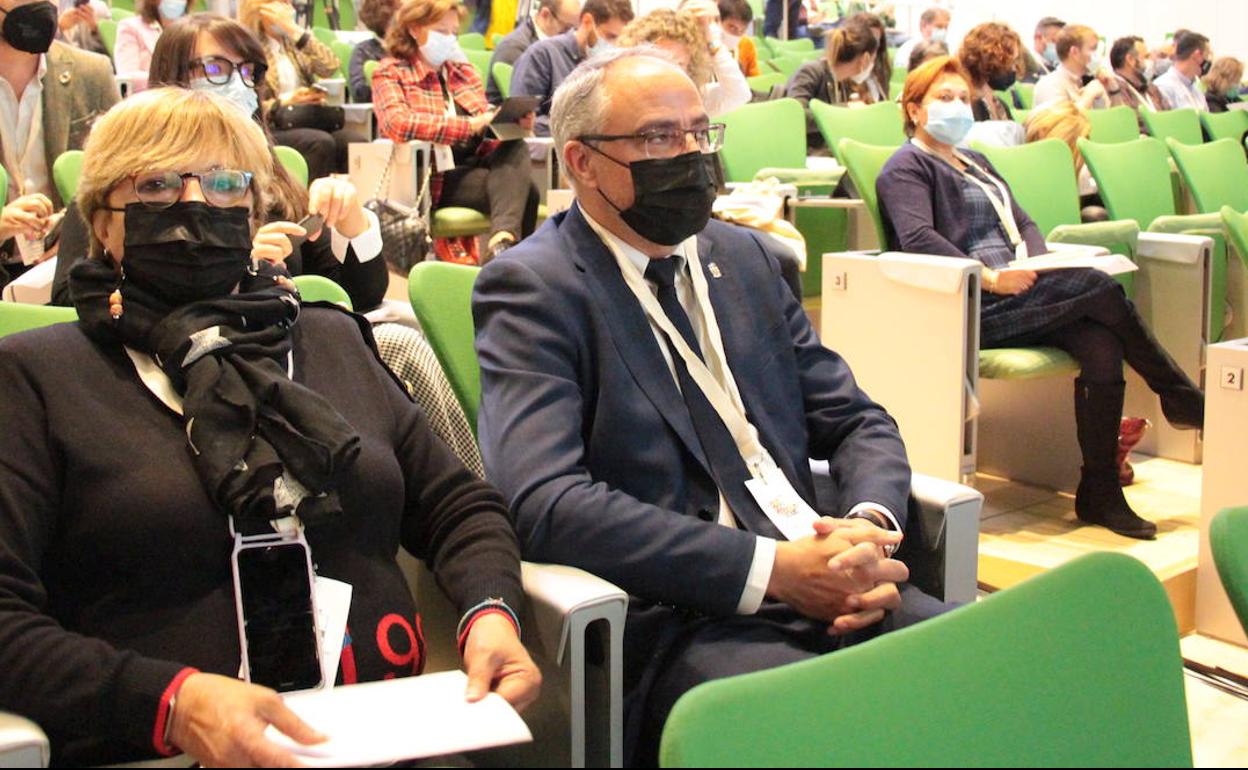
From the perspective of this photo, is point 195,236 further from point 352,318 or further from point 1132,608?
point 1132,608

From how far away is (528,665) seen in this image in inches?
59.7

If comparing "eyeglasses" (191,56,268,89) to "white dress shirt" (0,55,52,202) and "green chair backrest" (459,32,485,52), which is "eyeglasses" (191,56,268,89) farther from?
"green chair backrest" (459,32,485,52)

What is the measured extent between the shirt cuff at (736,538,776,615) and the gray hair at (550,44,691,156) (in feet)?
2.32

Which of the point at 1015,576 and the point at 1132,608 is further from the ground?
the point at 1132,608

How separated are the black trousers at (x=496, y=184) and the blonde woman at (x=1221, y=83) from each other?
635 centimetres

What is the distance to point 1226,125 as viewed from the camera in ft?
24.4

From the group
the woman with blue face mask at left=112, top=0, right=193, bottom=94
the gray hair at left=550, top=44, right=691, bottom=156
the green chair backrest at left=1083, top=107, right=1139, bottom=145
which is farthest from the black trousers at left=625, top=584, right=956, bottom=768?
the woman with blue face mask at left=112, top=0, right=193, bottom=94

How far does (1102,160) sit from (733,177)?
4.07 feet

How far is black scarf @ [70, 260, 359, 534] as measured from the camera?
1.53 metres

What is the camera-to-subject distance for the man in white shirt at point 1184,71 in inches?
344

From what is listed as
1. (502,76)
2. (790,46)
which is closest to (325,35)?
(502,76)

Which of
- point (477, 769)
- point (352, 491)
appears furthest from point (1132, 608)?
point (352, 491)

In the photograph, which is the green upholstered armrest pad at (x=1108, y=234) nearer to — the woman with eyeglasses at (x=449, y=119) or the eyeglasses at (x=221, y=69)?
the woman with eyeglasses at (x=449, y=119)

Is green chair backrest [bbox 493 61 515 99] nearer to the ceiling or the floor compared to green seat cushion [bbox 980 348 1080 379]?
Result: nearer to the ceiling
